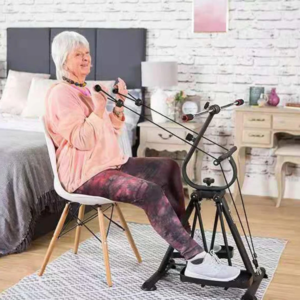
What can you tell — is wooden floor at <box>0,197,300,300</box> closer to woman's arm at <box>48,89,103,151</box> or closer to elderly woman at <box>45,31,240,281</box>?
elderly woman at <box>45,31,240,281</box>

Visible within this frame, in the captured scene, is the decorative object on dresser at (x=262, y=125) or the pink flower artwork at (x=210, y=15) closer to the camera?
the decorative object on dresser at (x=262, y=125)

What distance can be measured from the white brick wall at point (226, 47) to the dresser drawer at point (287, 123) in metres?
0.49

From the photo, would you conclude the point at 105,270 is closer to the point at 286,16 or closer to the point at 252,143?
the point at 252,143

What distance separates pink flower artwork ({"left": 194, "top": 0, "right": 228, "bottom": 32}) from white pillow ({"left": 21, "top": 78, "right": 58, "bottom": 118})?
1314 mm

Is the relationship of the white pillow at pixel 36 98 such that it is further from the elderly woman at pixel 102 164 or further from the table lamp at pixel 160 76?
the elderly woman at pixel 102 164

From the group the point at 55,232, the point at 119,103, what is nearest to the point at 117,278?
the point at 55,232

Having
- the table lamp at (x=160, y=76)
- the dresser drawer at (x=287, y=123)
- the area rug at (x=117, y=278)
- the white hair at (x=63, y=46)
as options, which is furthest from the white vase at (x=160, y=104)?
the white hair at (x=63, y=46)

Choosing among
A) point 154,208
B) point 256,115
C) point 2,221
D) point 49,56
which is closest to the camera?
point 154,208

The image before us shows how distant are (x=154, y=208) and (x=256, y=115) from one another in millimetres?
2098

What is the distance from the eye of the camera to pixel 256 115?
4.93 metres

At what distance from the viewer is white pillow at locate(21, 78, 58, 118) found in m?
5.25

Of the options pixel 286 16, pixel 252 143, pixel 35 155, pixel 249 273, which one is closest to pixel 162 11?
pixel 286 16

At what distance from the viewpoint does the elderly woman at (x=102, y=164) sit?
3018 mm

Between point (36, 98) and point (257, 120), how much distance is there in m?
1.82
